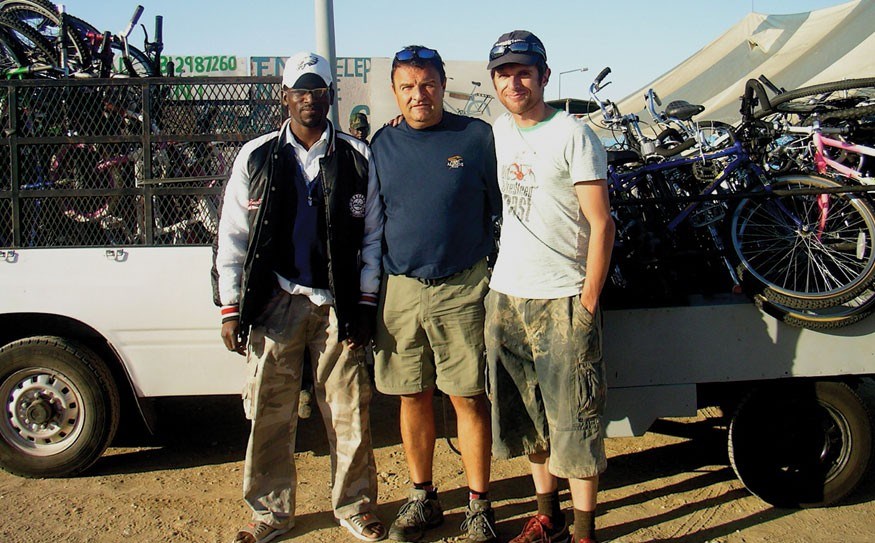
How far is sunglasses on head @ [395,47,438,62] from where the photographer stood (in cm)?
333

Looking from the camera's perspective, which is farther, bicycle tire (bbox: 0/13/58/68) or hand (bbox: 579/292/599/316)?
bicycle tire (bbox: 0/13/58/68)

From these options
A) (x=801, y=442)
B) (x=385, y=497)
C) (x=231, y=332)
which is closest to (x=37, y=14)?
(x=231, y=332)

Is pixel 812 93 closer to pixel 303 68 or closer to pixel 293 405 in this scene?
pixel 303 68

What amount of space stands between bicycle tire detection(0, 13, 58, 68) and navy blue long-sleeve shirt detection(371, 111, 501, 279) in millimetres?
2813

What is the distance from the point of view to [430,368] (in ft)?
11.5

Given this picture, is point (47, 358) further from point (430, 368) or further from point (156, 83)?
point (430, 368)

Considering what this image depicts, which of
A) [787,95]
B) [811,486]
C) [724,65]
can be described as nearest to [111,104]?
[787,95]

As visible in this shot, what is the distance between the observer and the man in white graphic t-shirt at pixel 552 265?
3.03m

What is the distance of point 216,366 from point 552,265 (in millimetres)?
1925

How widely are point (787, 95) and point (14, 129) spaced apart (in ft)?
13.4

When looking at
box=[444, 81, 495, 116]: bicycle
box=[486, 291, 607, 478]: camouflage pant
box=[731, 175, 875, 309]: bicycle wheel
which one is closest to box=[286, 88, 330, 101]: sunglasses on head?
box=[486, 291, 607, 478]: camouflage pant

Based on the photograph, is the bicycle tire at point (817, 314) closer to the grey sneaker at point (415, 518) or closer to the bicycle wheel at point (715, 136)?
the bicycle wheel at point (715, 136)

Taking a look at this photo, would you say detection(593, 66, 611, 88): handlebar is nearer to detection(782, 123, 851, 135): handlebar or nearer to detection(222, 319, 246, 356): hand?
detection(782, 123, 851, 135): handlebar

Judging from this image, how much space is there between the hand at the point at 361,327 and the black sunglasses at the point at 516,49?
1.20 m
